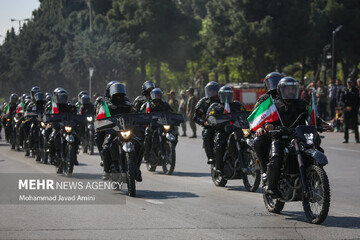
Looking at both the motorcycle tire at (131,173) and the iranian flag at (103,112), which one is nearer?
the motorcycle tire at (131,173)

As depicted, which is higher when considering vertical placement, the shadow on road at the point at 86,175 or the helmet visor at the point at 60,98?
the helmet visor at the point at 60,98

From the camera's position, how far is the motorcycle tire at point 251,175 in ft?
39.5

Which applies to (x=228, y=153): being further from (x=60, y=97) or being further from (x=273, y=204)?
A: (x=60, y=97)

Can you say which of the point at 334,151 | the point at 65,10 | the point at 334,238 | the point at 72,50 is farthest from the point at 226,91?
the point at 65,10

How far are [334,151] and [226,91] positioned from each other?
8613 mm

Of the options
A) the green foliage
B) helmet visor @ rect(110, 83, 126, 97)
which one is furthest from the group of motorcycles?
the green foliage

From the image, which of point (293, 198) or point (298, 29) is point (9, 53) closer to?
point (298, 29)

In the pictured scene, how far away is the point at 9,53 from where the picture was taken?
295ft

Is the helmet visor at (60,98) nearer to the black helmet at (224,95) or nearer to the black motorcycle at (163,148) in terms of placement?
the black motorcycle at (163,148)

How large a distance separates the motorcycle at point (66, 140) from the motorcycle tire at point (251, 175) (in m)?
3.66

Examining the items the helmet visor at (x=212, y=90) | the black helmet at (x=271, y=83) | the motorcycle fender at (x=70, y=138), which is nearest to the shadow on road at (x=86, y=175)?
the motorcycle fender at (x=70, y=138)

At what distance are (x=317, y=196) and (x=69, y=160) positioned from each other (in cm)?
696


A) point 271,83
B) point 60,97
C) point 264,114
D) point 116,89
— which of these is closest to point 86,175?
point 60,97

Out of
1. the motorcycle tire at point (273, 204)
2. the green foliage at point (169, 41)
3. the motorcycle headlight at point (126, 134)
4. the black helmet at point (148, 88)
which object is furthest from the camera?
the green foliage at point (169, 41)
